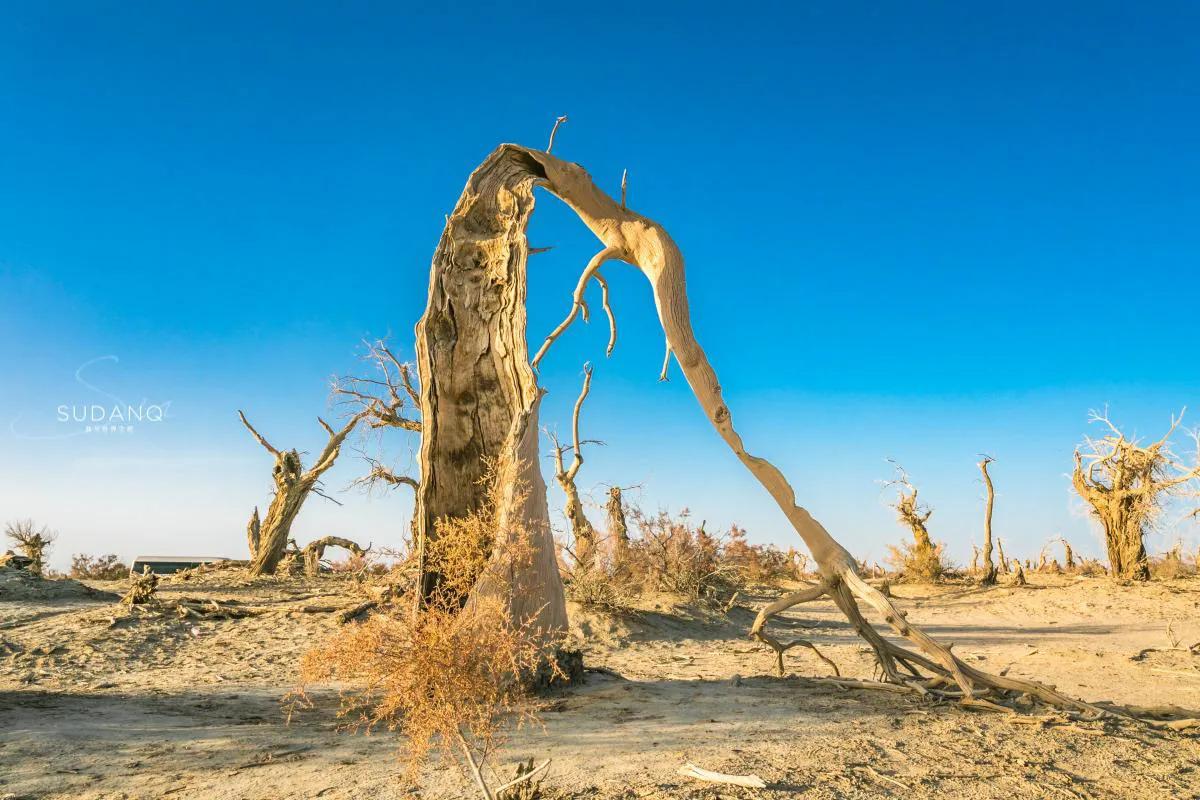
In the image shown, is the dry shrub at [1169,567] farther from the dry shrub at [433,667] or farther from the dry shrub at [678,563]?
the dry shrub at [433,667]

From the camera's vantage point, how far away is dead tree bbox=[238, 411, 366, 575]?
14.3m

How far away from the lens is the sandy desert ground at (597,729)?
3.54m

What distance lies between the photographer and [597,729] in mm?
4375

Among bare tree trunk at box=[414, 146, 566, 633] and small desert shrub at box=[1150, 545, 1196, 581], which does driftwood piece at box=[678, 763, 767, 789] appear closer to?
bare tree trunk at box=[414, 146, 566, 633]

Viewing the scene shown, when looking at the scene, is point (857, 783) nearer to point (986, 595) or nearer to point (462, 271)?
point (462, 271)

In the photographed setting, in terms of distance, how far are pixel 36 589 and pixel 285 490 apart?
14.4 ft

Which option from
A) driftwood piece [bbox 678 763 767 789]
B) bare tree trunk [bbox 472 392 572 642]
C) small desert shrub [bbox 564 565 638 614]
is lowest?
driftwood piece [bbox 678 763 767 789]

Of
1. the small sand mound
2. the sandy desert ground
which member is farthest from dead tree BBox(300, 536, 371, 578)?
the sandy desert ground

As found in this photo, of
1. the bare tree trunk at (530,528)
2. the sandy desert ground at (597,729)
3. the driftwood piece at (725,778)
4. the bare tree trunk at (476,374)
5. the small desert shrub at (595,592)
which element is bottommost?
the sandy desert ground at (597,729)

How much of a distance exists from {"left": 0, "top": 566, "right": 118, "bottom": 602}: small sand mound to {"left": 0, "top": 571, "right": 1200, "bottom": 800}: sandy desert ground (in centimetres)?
132

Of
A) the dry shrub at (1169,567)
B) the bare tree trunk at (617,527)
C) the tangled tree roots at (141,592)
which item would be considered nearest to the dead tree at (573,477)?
the bare tree trunk at (617,527)

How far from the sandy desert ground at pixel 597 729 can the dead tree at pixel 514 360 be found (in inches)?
29.6

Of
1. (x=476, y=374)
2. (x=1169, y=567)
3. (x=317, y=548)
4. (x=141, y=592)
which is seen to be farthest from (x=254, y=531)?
(x=1169, y=567)

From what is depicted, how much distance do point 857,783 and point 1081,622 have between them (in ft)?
36.9
